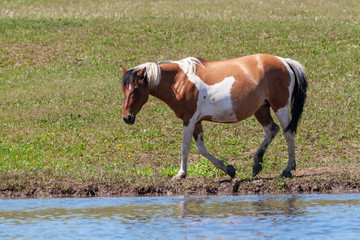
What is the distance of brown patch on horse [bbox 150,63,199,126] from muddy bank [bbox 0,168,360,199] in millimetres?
1253

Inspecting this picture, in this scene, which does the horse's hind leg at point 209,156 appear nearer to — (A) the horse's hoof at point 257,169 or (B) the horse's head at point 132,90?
(A) the horse's hoof at point 257,169

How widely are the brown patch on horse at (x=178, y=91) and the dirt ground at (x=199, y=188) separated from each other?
125 cm

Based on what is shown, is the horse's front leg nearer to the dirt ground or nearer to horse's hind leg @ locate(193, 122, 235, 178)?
horse's hind leg @ locate(193, 122, 235, 178)

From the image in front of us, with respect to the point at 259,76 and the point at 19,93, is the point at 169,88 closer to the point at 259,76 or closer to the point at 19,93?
the point at 259,76

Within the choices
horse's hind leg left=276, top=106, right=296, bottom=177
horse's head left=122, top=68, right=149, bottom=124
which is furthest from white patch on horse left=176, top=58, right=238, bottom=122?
horse's hind leg left=276, top=106, right=296, bottom=177

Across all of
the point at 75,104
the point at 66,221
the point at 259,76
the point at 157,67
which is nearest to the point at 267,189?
the point at 259,76

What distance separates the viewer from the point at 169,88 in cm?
1221

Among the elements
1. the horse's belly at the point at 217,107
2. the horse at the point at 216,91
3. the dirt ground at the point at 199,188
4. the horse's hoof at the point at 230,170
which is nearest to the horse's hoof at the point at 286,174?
the horse at the point at 216,91

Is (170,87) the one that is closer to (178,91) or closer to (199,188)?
(178,91)

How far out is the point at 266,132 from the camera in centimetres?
1283

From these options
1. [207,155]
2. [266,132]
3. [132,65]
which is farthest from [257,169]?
[132,65]

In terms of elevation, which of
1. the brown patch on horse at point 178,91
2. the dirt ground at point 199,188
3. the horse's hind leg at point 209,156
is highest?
the brown patch on horse at point 178,91

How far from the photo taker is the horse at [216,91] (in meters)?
12.1

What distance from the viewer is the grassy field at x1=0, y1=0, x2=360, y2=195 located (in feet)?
45.7
